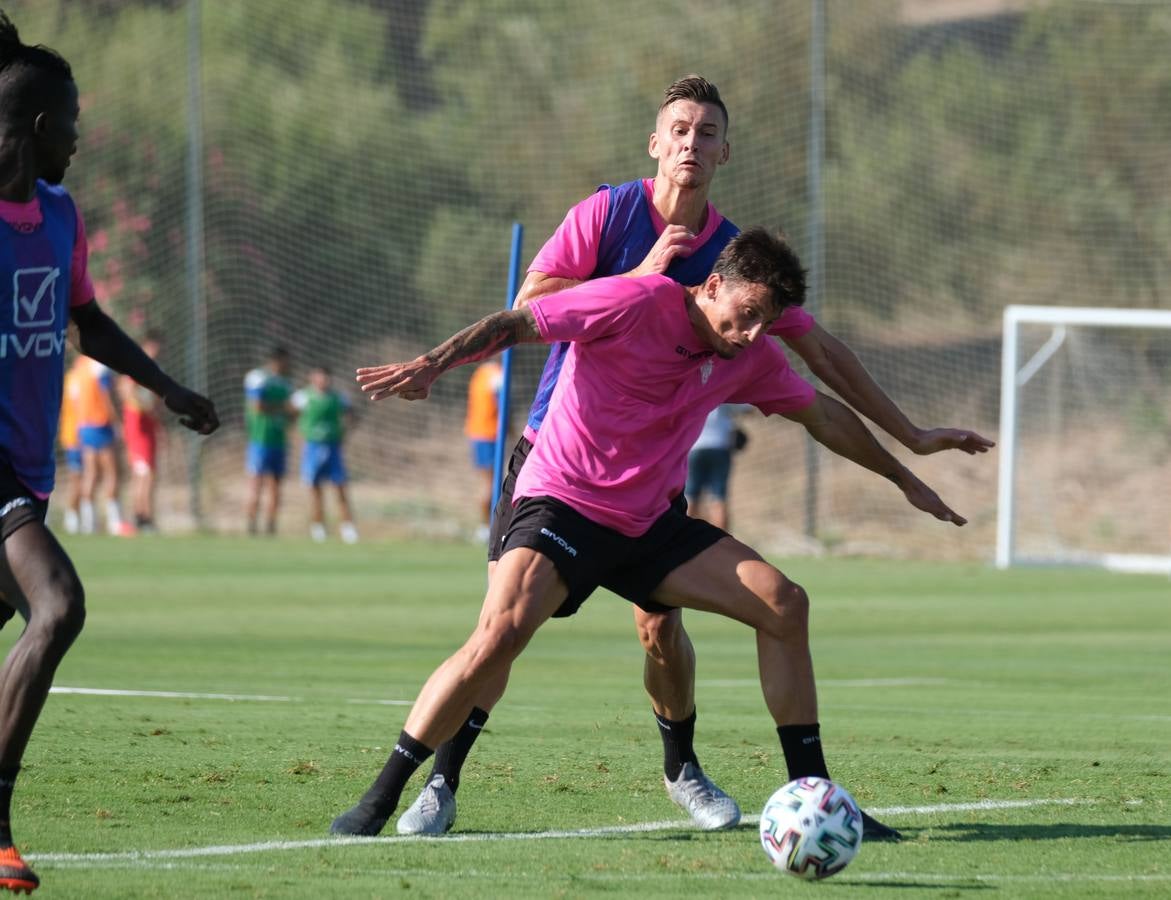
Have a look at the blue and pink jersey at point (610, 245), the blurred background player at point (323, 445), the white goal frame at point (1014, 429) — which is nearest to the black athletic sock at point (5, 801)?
the blue and pink jersey at point (610, 245)

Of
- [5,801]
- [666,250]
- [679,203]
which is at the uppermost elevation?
[679,203]

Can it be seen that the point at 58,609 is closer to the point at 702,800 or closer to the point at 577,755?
the point at 702,800

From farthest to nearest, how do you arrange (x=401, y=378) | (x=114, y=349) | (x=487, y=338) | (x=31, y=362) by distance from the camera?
(x=114, y=349) < (x=487, y=338) < (x=401, y=378) < (x=31, y=362)

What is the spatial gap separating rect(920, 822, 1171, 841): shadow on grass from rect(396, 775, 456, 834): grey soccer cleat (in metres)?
1.58

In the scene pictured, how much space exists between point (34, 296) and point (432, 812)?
2116 mm

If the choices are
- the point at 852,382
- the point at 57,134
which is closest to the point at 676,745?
the point at 852,382

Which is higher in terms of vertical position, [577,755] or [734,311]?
[734,311]

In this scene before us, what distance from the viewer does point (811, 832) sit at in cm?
597

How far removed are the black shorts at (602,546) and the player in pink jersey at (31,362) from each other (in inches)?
60.1

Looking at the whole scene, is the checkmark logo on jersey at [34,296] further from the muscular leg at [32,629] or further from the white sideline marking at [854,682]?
the white sideline marking at [854,682]

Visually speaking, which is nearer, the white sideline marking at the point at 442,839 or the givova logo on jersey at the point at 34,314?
the givova logo on jersey at the point at 34,314

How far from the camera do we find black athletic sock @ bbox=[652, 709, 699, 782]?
740 centimetres

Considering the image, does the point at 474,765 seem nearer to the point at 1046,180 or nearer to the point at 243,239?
the point at 243,239

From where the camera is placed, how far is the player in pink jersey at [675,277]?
286 inches
